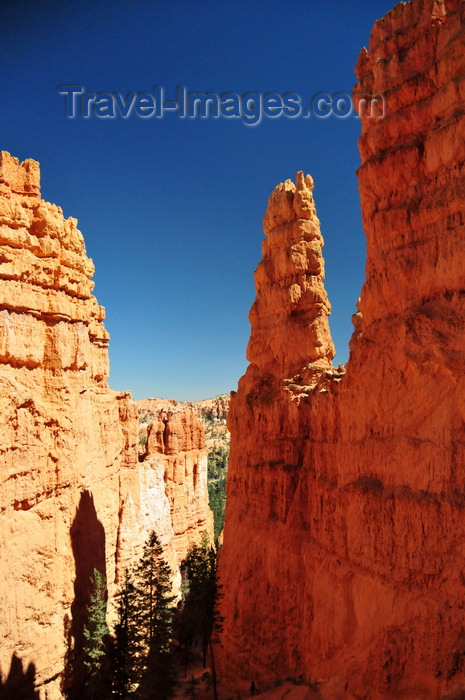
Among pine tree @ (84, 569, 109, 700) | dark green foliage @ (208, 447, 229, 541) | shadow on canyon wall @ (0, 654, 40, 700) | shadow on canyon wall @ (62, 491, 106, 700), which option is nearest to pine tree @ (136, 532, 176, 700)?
pine tree @ (84, 569, 109, 700)

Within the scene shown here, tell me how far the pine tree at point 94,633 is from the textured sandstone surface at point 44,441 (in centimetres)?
52

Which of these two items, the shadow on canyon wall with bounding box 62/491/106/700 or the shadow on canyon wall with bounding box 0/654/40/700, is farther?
the shadow on canyon wall with bounding box 62/491/106/700

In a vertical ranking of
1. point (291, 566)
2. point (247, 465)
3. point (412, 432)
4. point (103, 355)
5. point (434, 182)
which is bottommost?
point (291, 566)

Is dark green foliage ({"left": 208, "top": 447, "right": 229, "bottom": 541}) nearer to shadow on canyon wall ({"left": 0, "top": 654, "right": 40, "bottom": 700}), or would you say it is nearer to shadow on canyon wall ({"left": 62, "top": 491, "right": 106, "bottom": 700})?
shadow on canyon wall ({"left": 62, "top": 491, "right": 106, "bottom": 700})

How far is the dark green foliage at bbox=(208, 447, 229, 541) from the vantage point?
65600mm

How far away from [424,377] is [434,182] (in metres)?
6.17

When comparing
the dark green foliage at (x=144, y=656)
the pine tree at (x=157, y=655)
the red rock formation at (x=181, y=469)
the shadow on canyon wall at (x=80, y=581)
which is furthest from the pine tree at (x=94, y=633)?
the red rock formation at (x=181, y=469)

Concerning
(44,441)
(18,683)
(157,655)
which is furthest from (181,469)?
(18,683)

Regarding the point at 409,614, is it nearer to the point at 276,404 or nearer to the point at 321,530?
the point at 321,530

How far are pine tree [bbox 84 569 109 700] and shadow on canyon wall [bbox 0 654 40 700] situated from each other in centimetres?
292

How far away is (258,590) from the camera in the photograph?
21.8 meters

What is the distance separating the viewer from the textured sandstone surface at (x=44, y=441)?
53.3 feet

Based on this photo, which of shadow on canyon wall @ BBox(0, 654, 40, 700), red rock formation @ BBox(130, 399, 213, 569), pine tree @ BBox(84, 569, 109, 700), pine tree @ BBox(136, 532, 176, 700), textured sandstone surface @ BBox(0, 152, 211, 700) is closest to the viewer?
shadow on canyon wall @ BBox(0, 654, 40, 700)

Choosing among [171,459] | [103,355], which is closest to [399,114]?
[103,355]
